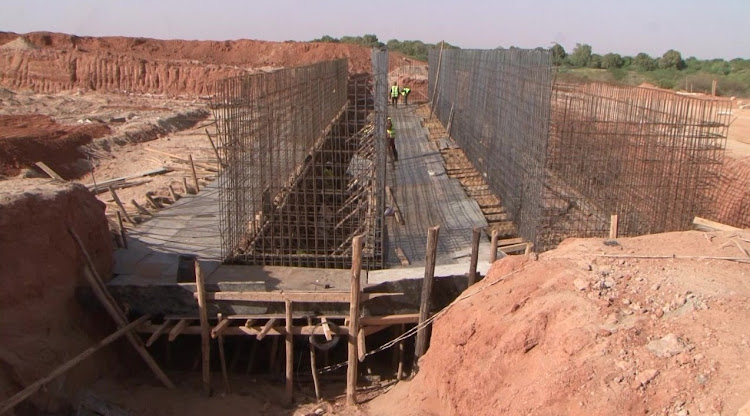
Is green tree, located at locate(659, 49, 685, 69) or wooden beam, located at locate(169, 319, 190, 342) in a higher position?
green tree, located at locate(659, 49, 685, 69)

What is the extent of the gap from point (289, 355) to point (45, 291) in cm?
268

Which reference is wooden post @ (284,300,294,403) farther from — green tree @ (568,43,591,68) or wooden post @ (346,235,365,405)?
green tree @ (568,43,591,68)

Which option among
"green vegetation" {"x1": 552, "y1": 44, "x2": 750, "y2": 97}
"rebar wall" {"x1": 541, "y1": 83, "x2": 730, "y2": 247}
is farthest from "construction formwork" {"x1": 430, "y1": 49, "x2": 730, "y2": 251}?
"green vegetation" {"x1": 552, "y1": 44, "x2": 750, "y2": 97}

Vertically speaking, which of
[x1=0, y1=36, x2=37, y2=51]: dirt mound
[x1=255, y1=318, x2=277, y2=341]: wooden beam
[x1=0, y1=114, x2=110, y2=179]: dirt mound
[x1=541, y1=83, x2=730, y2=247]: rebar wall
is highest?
[x1=0, y1=36, x2=37, y2=51]: dirt mound

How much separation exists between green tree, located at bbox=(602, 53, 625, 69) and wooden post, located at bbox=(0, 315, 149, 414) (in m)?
47.0

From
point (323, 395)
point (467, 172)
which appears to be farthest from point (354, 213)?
point (467, 172)

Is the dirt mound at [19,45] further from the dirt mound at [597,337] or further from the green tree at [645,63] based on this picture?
→ the green tree at [645,63]

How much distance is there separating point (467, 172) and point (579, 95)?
4184 millimetres

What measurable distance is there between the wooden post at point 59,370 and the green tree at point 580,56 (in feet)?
155

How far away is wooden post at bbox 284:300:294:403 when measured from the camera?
7457mm

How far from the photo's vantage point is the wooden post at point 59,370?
5855 mm

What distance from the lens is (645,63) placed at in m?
50.1

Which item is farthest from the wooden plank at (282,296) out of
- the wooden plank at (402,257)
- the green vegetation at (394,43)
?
the green vegetation at (394,43)

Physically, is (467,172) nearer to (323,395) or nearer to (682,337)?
(323,395)
